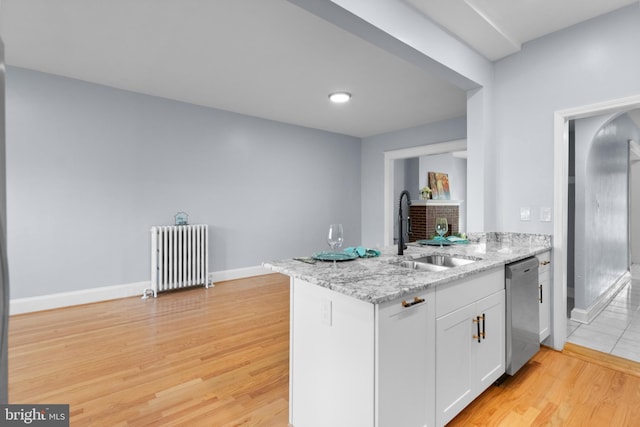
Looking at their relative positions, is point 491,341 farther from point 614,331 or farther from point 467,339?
point 614,331

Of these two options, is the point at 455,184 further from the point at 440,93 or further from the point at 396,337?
the point at 396,337

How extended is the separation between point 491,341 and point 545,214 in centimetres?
141

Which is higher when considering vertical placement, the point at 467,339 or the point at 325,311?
the point at 325,311

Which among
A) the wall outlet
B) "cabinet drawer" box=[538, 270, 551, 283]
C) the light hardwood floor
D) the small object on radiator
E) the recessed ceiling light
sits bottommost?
→ the light hardwood floor

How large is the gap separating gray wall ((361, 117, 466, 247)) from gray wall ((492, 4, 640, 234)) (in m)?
2.29

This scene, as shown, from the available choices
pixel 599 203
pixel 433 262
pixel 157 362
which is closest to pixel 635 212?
pixel 599 203

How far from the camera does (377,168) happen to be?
20.2 ft

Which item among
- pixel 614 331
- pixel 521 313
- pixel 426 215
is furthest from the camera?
pixel 426 215

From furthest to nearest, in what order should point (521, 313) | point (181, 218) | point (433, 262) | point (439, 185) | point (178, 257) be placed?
point (439, 185)
point (181, 218)
point (178, 257)
point (433, 262)
point (521, 313)

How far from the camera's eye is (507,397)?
1944 mm

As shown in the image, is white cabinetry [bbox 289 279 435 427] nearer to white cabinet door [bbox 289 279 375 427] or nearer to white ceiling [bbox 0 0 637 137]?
white cabinet door [bbox 289 279 375 427]

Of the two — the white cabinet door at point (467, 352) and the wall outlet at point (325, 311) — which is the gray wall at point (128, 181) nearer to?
the wall outlet at point (325, 311)

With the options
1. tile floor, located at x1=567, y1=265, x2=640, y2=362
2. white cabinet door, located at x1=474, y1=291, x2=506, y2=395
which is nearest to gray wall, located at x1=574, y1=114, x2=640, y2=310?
tile floor, located at x1=567, y1=265, x2=640, y2=362

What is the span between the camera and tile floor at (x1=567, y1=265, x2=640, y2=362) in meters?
2.59
